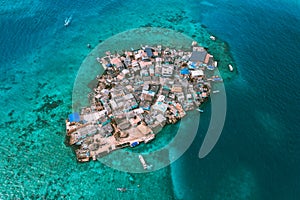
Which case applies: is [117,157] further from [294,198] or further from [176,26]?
[176,26]

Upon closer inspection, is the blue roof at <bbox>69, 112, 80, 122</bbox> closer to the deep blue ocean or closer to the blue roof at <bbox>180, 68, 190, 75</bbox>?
the deep blue ocean

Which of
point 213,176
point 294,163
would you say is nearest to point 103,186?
point 213,176

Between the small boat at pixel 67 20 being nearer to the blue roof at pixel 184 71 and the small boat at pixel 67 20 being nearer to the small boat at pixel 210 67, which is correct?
the blue roof at pixel 184 71

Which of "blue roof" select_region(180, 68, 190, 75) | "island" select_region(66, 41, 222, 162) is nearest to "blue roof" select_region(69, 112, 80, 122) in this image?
"island" select_region(66, 41, 222, 162)

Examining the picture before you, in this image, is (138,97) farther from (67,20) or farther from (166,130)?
(67,20)


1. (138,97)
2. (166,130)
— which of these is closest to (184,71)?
(138,97)
